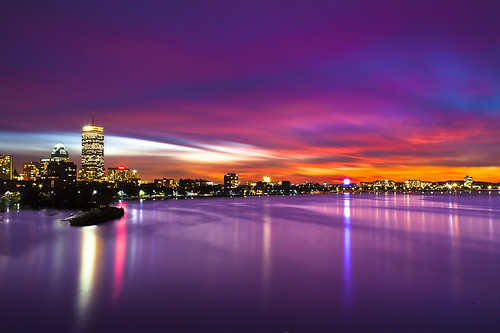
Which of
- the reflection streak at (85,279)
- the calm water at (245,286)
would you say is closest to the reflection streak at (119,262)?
the calm water at (245,286)

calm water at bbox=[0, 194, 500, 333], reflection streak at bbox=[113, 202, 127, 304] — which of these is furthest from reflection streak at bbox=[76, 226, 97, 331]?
reflection streak at bbox=[113, 202, 127, 304]

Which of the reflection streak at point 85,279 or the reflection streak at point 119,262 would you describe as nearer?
the reflection streak at point 85,279

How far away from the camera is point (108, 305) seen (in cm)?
1611

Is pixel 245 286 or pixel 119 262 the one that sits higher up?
pixel 119 262

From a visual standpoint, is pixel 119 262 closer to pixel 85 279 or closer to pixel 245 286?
pixel 85 279

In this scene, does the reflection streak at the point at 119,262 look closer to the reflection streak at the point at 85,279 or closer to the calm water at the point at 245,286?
the calm water at the point at 245,286

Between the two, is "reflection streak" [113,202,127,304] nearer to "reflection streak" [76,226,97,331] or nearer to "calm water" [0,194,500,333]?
"calm water" [0,194,500,333]

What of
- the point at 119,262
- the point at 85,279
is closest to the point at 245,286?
the point at 85,279

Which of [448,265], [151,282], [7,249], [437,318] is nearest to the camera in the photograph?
[437,318]

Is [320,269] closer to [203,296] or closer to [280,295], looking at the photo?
[280,295]

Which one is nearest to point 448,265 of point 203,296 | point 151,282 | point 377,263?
point 377,263

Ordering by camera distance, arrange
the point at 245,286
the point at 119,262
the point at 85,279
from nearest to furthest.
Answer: the point at 245,286, the point at 85,279, the point at 119,262

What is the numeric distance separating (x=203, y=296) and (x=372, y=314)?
8421 millimetres

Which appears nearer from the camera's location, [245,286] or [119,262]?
[245,286]
